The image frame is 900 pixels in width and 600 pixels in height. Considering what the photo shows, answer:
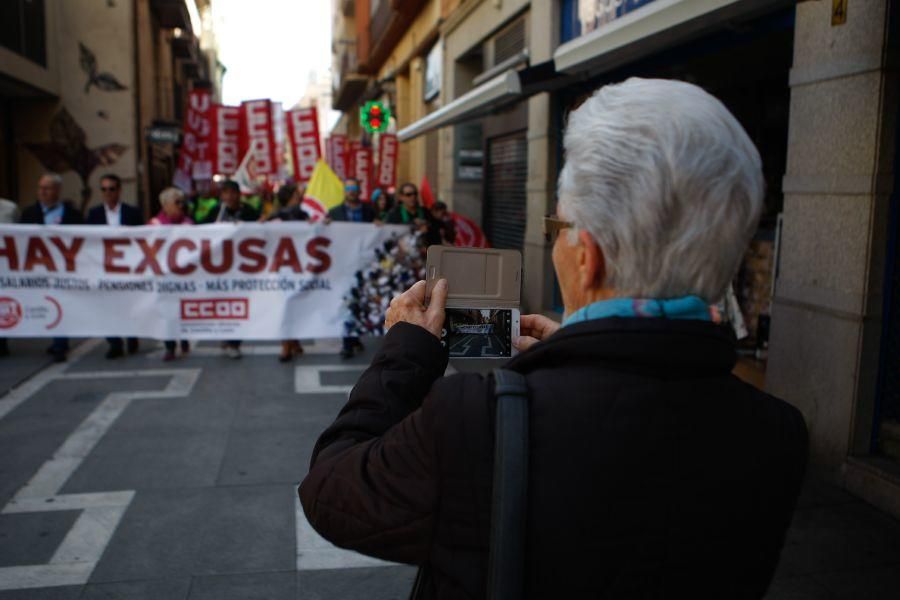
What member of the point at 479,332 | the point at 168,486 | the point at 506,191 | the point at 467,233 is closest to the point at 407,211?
the point at 467,233

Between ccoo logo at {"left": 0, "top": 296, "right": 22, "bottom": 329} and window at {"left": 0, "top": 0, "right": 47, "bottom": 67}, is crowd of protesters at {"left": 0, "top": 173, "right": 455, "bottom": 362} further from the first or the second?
window at {"left": 0, "top": 0, "right": 47, "bottom": 67}

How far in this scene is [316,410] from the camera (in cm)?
650

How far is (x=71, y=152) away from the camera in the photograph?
1681 cm

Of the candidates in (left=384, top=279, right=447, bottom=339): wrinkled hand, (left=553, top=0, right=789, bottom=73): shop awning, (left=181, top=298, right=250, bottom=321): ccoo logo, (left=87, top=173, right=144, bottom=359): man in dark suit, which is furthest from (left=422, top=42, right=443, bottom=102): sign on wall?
(left=384, top=279, right=447, bottom=339): wrinkled hand

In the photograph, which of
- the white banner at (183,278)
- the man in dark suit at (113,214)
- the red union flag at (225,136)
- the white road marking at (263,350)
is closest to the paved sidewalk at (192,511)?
the white banner at (183,278)

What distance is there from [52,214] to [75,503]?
186 inches

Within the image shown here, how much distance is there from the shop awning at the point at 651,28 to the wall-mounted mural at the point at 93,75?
13655 millimetres

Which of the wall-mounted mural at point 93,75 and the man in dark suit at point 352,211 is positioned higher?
the wall-mounted mural at point 93,75

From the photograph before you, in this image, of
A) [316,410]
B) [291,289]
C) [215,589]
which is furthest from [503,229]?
[215,589]

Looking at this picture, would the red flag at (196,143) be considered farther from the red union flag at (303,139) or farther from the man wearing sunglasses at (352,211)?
the man wearing sunglasses at (352,211)

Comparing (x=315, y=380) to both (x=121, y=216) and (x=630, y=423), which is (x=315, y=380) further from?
(x=630, y=423)

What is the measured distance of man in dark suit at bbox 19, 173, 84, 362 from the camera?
26.8 ft

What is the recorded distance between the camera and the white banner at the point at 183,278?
25.4ft

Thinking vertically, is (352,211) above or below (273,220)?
above
